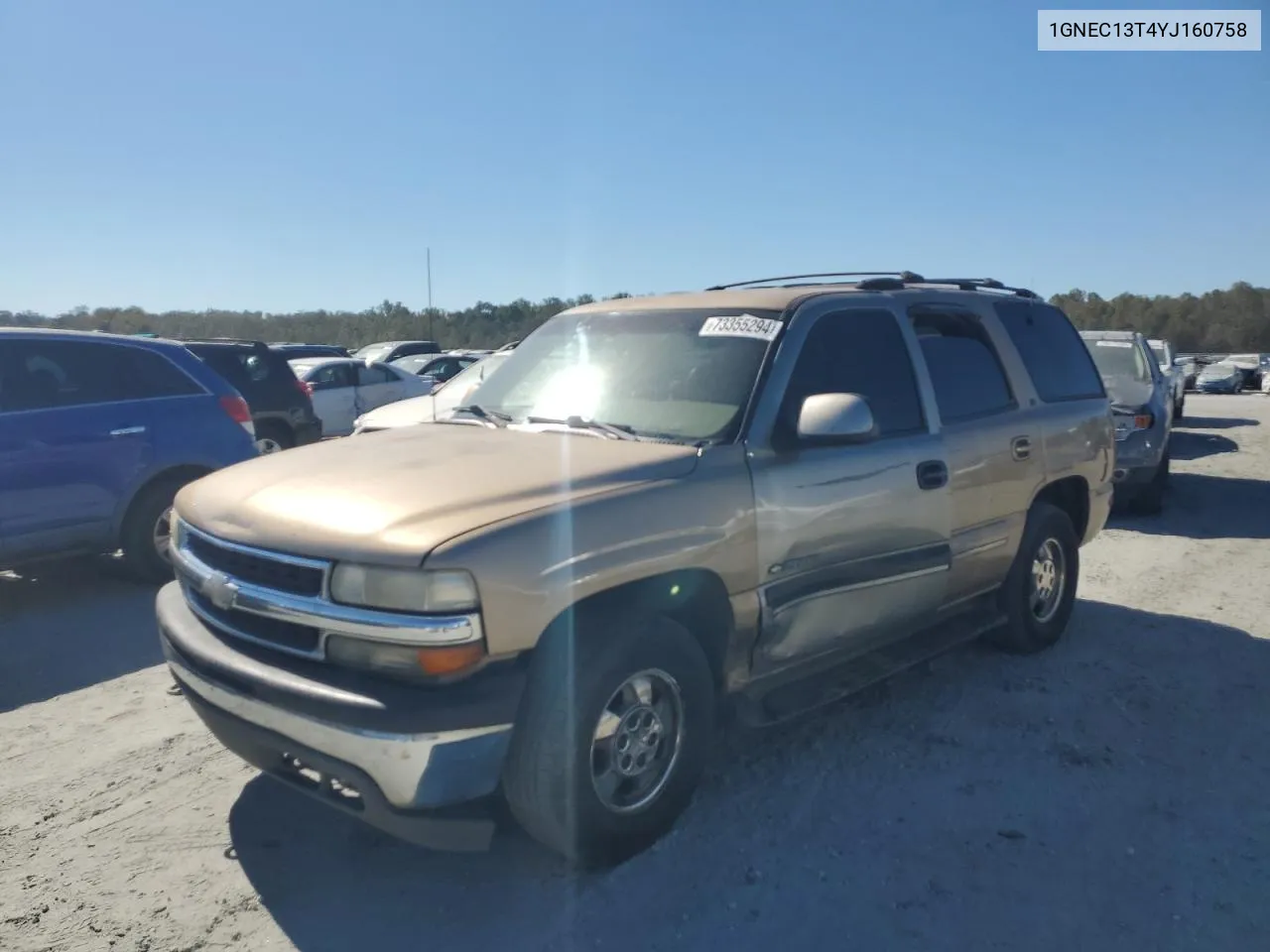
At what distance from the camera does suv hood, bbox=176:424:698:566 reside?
3023mm

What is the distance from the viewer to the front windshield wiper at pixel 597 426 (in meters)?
3.96

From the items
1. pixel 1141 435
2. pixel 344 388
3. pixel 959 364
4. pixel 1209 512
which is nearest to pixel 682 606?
pixel 959 364

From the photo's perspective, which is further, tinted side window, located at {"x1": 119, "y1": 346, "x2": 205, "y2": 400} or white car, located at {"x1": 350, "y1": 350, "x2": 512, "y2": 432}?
white car, located at {"x1": 350, "y1": 350, "x2": 512, "y2": 432}

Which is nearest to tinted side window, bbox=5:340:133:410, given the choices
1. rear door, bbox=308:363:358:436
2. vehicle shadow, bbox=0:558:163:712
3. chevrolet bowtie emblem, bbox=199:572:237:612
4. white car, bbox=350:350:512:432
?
vehicle shadow, bbox=0:558:163:712

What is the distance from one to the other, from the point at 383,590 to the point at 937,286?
374cm

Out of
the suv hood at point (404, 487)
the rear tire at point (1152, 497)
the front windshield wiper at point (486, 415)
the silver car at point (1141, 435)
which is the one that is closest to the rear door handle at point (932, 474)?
the suv hood at point (404, 487)

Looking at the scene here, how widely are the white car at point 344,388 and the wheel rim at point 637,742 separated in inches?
475

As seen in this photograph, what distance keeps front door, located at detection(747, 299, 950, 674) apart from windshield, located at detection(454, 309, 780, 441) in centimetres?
16

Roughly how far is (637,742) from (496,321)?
49886 mm

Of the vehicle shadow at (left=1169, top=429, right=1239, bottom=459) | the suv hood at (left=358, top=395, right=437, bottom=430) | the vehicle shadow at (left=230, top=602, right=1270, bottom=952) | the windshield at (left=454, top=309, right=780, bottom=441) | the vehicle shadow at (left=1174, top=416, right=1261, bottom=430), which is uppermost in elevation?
the windshield at (left=454, top=309, right=780, bottom=441)

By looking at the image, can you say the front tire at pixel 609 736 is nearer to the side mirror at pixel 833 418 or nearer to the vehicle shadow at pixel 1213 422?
the side mirror at pixel 833 418

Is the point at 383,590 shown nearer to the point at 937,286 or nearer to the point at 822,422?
the point at 822,422

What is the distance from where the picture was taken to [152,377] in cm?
716

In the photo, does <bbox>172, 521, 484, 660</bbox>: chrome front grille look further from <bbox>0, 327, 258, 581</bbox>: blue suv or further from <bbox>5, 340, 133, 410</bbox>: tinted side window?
<bbox>5, 340, 133, 410</bbox>: tinted side window
